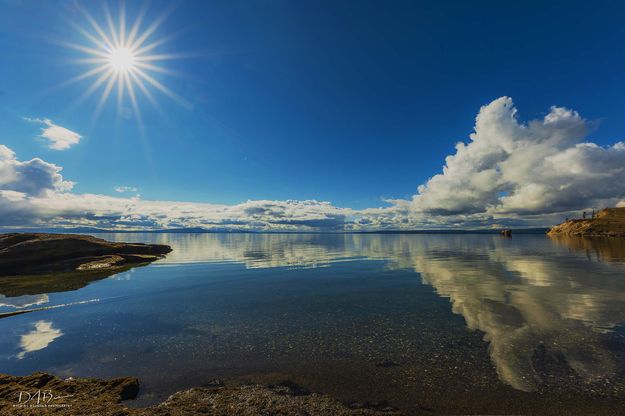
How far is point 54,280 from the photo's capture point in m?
34.2

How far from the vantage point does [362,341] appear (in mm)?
14383

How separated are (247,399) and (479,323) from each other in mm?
14292

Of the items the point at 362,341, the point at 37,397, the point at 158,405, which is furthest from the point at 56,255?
the point at 362,341

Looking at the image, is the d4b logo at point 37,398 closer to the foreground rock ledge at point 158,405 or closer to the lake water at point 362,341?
the foreground rock ledge at point 158,405

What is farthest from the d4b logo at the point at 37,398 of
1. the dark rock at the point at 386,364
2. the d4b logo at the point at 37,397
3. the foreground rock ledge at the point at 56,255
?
the foreground rock ledge at the point at 56,255

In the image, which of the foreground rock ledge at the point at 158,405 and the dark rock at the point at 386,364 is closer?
the foreground rock ledge at the point at 158,405

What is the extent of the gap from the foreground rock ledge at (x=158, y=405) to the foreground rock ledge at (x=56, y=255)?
40.3 meters

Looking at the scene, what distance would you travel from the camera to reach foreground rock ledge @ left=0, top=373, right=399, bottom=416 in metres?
8.49

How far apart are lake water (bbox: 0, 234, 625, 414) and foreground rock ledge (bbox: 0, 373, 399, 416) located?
2.61 feet

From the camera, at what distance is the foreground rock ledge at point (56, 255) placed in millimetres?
41969

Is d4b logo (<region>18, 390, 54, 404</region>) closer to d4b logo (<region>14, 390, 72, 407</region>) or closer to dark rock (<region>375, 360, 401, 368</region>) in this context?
d4b logo (<region>14, 390, 72, 407</region>)

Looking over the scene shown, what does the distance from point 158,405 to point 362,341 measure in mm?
9405

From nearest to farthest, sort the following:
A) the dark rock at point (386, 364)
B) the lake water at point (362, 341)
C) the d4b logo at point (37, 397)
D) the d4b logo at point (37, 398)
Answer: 1. the d4b logo at point (37, 398)
2. the d4b logo at point (37, 397)
3. the lake water at point (362, 341)
4. the dark rock at point (386, 364)

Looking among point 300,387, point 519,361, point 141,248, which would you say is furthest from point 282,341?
point 141,248
